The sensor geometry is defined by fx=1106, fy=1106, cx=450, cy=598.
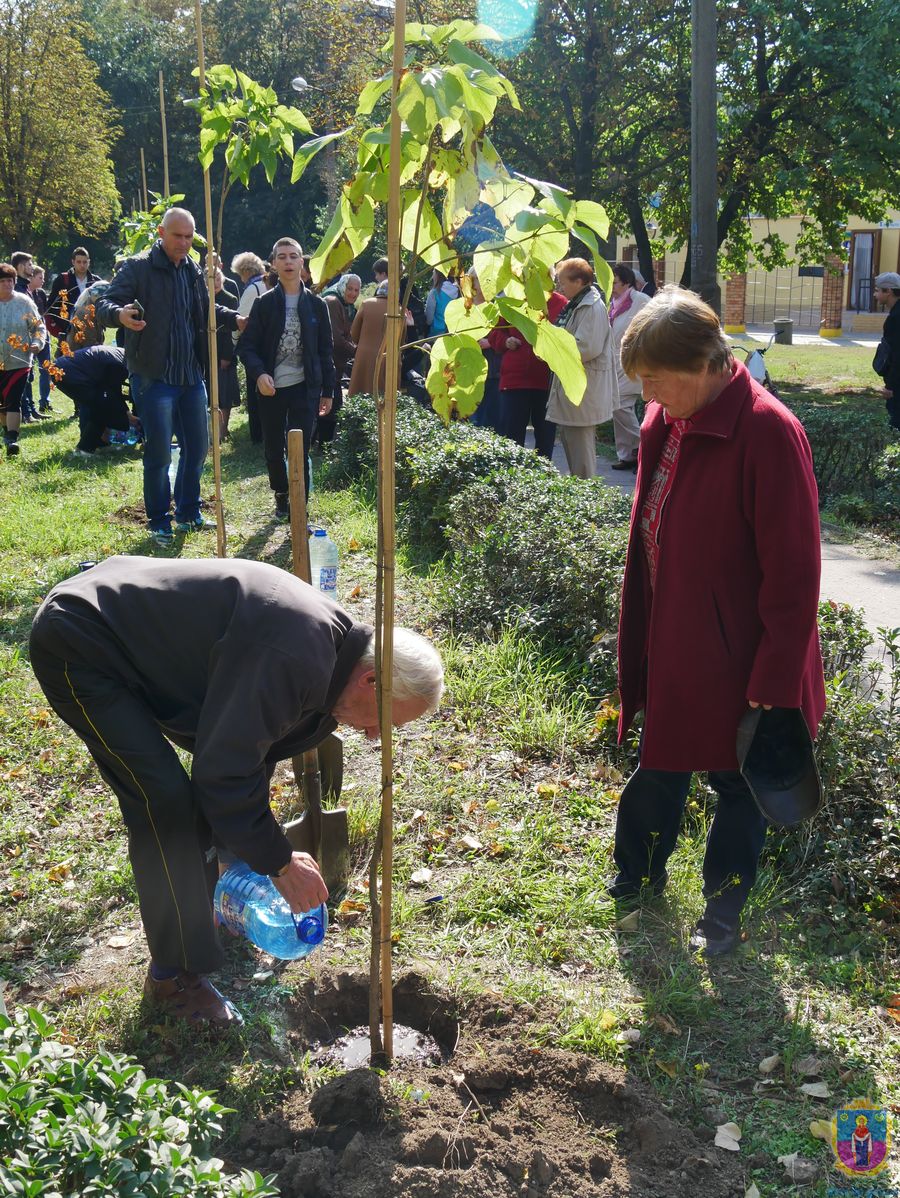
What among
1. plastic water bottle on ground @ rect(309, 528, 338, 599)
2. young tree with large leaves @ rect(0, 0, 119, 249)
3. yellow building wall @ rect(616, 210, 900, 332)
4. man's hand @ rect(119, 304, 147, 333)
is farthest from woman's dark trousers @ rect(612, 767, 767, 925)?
yellow building wall @ rect(616, 210, 900, 332)

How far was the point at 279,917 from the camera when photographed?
3375mm

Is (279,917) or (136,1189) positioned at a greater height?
(136,1189)

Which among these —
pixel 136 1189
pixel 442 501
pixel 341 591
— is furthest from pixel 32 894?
pixel 442 501

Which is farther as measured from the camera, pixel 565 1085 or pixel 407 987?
pixel 407 987

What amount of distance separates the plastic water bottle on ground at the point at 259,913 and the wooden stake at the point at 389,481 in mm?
740

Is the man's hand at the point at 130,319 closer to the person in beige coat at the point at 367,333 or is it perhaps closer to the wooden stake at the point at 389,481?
the person in beige coat at the point at 367,333

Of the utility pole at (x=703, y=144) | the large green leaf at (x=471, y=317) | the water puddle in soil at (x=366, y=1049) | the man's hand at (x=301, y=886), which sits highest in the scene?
the utility pole at (x=703, y=144)

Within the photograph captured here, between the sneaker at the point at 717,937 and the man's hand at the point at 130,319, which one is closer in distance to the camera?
the sneaker at the point at 717,937

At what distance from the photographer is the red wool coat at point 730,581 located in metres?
2.83

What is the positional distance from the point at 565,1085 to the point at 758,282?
40.6 meters

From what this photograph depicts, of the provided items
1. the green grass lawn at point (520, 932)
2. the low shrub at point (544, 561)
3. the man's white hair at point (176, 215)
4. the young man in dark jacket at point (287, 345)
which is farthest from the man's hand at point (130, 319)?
the green grass lawn at point (520, 932)

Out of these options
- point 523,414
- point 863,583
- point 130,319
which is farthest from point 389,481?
point 523,414

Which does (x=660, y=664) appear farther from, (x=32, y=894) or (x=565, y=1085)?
(x=32, y=894)

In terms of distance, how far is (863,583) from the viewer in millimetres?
7234
